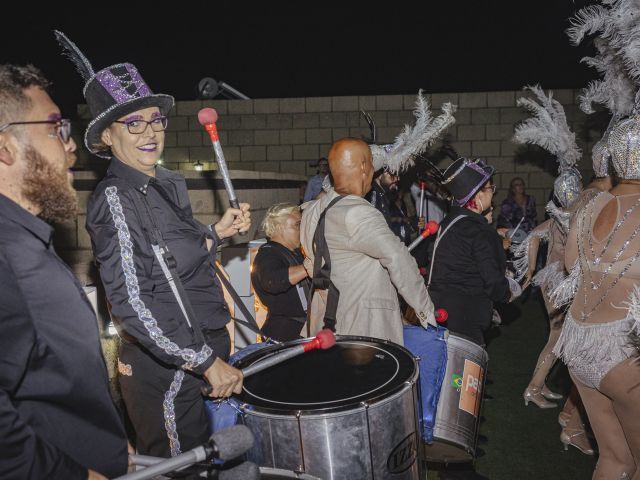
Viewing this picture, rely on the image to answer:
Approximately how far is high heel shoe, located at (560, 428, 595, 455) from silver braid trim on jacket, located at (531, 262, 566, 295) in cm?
101

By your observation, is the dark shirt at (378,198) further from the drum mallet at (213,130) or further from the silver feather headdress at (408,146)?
the drum mallet at (213,130)

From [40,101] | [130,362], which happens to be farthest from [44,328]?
[130,362]

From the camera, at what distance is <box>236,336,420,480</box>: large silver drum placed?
1.88m

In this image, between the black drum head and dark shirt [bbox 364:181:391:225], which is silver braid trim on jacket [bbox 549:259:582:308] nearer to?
the black drum head

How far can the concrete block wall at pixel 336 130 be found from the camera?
382 inches

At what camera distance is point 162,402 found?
204 cm

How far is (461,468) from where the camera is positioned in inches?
132

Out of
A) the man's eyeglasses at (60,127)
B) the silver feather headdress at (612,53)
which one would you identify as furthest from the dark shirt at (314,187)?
the man's eyeglasses at (60,127)

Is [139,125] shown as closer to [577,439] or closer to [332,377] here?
[332,377]

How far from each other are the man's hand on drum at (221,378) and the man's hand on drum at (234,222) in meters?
0.73

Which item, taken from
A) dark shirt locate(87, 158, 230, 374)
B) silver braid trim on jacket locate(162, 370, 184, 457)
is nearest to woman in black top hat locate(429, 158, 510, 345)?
dark shirt locate(87, 158, 230, 374)

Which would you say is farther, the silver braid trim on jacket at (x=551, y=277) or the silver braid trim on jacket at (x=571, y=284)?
the silver braid trim on jacket at (x=551, y=277)

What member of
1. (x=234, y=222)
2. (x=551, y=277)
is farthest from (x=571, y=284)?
(x=234, y=222)

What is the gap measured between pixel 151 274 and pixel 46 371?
0.79m
